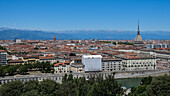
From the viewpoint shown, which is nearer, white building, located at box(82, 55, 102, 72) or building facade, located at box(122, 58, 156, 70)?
white building, located at box(82, 55, 102, 72)

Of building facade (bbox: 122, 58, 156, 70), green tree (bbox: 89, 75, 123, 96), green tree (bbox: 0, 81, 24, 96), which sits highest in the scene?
green tree (bbox: 89, 75, 123, 96)

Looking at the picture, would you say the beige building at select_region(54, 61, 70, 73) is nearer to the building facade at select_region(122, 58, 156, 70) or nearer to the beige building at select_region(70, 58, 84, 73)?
the beige building at select_region(70, 58, 84, 73)

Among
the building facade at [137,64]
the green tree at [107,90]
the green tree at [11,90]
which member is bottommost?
the building facade at [137,64]

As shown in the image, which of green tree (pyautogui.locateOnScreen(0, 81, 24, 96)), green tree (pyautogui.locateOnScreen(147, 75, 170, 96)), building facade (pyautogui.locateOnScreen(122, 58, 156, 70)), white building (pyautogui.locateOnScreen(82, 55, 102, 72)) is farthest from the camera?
building facade (pyautogui.locateOnScreen(122, 58, 156, 70))

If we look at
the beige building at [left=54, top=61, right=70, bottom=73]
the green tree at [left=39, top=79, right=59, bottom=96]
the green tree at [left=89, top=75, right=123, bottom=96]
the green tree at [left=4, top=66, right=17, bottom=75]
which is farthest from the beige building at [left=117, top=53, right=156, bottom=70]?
the green tree at [left=89, top=75, right=123, bottom=96]

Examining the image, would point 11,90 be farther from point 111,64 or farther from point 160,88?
point 111,64

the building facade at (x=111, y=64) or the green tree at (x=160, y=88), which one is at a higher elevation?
the green tree at (x=160, y=88)

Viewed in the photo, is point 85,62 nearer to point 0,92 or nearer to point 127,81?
point 127,81

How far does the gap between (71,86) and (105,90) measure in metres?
2.69

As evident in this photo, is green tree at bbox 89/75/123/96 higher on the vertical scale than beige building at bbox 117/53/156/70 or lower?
higher

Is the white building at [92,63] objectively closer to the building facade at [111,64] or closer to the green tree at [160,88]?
the building facade at [111,64]

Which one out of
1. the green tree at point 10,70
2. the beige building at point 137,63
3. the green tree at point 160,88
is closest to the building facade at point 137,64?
the beige building at point 137,63

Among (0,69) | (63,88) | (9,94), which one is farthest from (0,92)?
(0,69)

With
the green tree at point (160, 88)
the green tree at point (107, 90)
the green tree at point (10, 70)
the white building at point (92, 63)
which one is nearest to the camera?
the green tree at point (107, 90)
